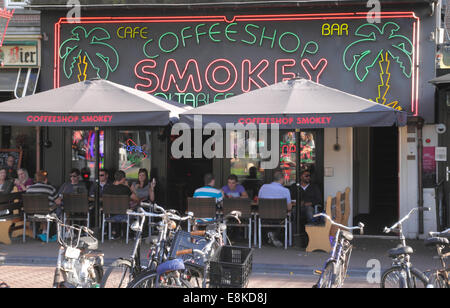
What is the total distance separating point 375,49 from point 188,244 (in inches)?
276

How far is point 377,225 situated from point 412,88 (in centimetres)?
336

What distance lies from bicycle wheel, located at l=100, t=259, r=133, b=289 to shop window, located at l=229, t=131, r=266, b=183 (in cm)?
643

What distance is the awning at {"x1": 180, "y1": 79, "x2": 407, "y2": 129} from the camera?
923 centimetres

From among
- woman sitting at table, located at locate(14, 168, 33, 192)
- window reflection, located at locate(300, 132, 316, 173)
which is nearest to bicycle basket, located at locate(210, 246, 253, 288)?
window reflection, located at locate(300, 132, 316, 173)

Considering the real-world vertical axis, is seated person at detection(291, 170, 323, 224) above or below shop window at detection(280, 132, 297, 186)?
below

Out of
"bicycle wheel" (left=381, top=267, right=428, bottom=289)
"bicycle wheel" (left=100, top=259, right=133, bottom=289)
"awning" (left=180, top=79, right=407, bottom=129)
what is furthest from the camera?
"awning" (left=180, top=79, right=407, bottom=129)

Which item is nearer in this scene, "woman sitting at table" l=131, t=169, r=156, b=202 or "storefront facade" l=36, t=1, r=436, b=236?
"woman sitting at table" l=131, t=169, r=156, b=202

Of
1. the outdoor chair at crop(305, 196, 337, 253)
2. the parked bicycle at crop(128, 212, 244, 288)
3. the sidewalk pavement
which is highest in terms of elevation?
the parked bicycle at crop(128, 212, 244, 288)

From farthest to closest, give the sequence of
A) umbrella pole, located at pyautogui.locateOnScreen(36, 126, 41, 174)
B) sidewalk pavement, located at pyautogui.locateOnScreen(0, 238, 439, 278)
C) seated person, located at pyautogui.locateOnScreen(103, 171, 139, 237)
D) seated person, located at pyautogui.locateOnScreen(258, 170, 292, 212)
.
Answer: umbrella pole, located at pyautogui.locateOnScreen(36, 126, 41, 174), seated person, located at pyautogui.locateOnScreen(103, 171, 139, 237), seated person, located at pyautogui.locateOnScreen(258, 170, 292, 212), sidewalk pavement, located at pyautogui.locateOnScreen(0, 238, 439, 278)

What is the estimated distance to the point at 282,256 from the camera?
9.82 meters

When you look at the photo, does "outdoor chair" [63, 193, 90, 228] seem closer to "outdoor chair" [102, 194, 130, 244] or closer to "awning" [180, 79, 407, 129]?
"outdoor chair" [102, 194, 130, 244]

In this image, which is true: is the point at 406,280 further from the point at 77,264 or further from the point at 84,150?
the point at 84,150

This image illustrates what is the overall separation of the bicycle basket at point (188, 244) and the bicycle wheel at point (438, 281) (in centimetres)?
239
